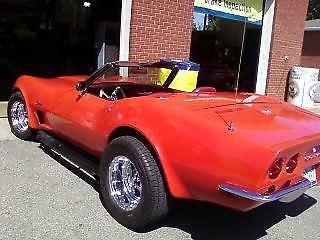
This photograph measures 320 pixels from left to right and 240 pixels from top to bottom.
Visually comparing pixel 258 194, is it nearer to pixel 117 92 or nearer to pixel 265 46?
pixel 117 92

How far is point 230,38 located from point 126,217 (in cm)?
1330

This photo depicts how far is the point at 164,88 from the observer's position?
4688 millimetres

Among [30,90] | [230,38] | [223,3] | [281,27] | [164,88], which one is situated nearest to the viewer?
[164,88]

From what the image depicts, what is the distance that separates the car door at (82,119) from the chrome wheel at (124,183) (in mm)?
368

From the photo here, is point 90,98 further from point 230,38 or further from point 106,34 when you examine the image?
point 230,38

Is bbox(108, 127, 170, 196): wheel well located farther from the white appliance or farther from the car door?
the white appliance

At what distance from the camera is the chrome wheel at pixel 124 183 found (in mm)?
3406

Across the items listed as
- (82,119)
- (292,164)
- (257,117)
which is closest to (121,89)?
(82,119)

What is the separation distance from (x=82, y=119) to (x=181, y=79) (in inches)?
85.5

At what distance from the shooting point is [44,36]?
13.1m

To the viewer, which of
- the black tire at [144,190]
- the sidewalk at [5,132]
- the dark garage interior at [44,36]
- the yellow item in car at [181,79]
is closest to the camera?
the black tire at [144,190]

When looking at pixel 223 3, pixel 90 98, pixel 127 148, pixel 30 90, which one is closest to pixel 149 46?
pixel 223 3

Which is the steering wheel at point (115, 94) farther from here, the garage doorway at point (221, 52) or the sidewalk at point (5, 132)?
the garage doorway at point (221, 52)

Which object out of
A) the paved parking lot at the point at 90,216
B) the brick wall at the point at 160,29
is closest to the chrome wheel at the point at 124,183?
the paved parking lot at the point at 90,216
